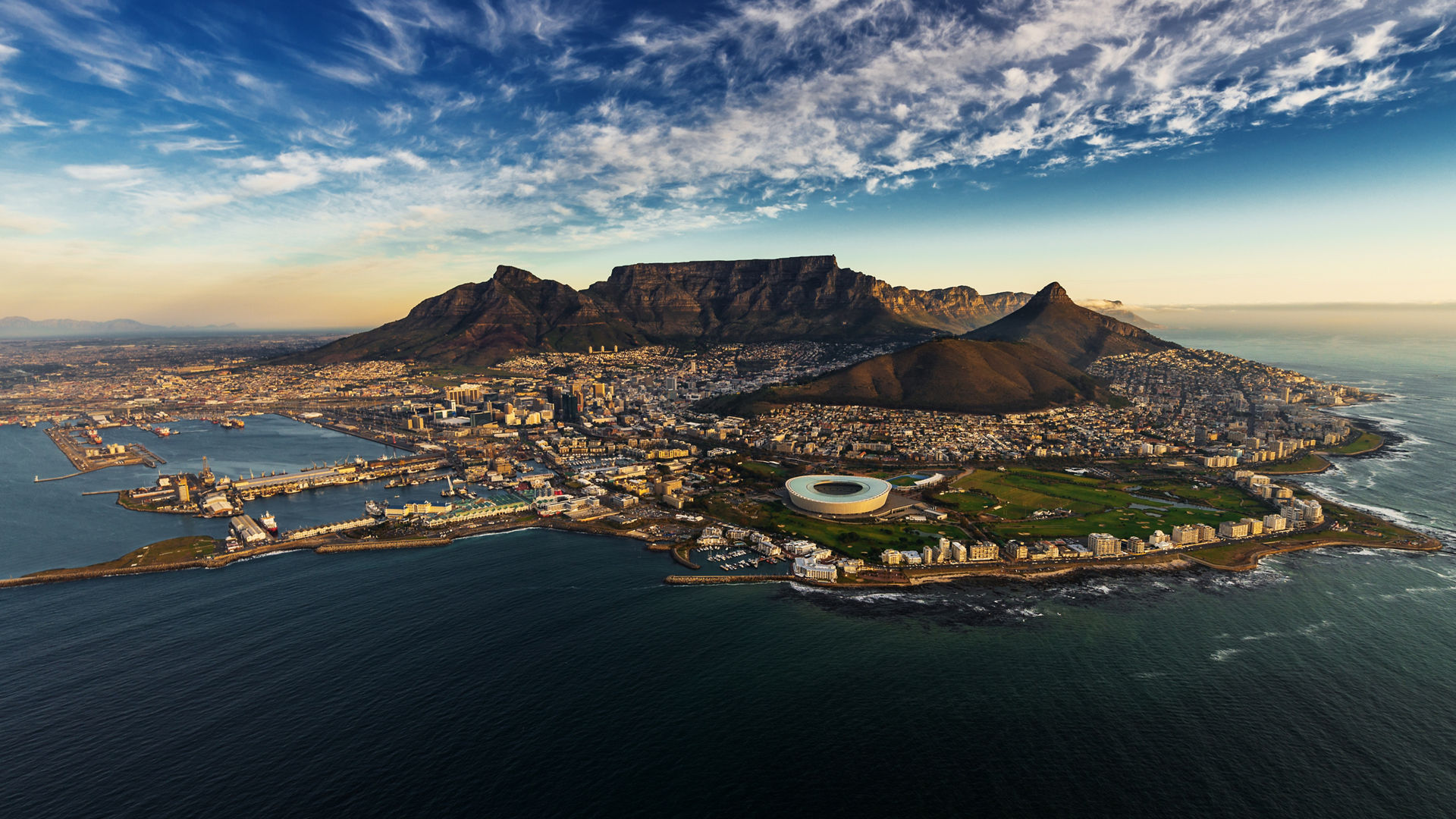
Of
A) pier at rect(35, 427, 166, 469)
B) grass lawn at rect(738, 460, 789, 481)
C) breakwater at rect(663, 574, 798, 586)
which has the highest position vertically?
pier at rect(35, 427, 166, 469)

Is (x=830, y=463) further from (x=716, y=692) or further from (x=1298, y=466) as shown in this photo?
(x=1298, y=466)

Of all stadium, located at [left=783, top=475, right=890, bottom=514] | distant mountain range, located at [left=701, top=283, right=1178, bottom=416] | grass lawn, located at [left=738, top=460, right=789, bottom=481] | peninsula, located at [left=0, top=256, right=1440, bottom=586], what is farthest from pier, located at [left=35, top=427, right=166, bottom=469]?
distant mountain range, located at [left=701, top=283, right=1178, bottom=416]

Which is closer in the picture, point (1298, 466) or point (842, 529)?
point (842, 529)

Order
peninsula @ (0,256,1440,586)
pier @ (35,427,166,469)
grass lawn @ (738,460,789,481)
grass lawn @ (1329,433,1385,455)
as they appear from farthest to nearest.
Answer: grass lawn @ (1329,433,1385,455)
pier @ (35,427,166,469)
grass lawn @ (738,460,789,481)
peninsula @ (0,256,1440,586)

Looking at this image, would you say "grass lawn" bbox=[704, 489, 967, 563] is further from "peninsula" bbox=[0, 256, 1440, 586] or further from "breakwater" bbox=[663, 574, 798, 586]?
"breakwater" bbox=[663, 574, 798, 586]

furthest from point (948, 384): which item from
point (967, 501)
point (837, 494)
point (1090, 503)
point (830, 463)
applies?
point (837, 494)
